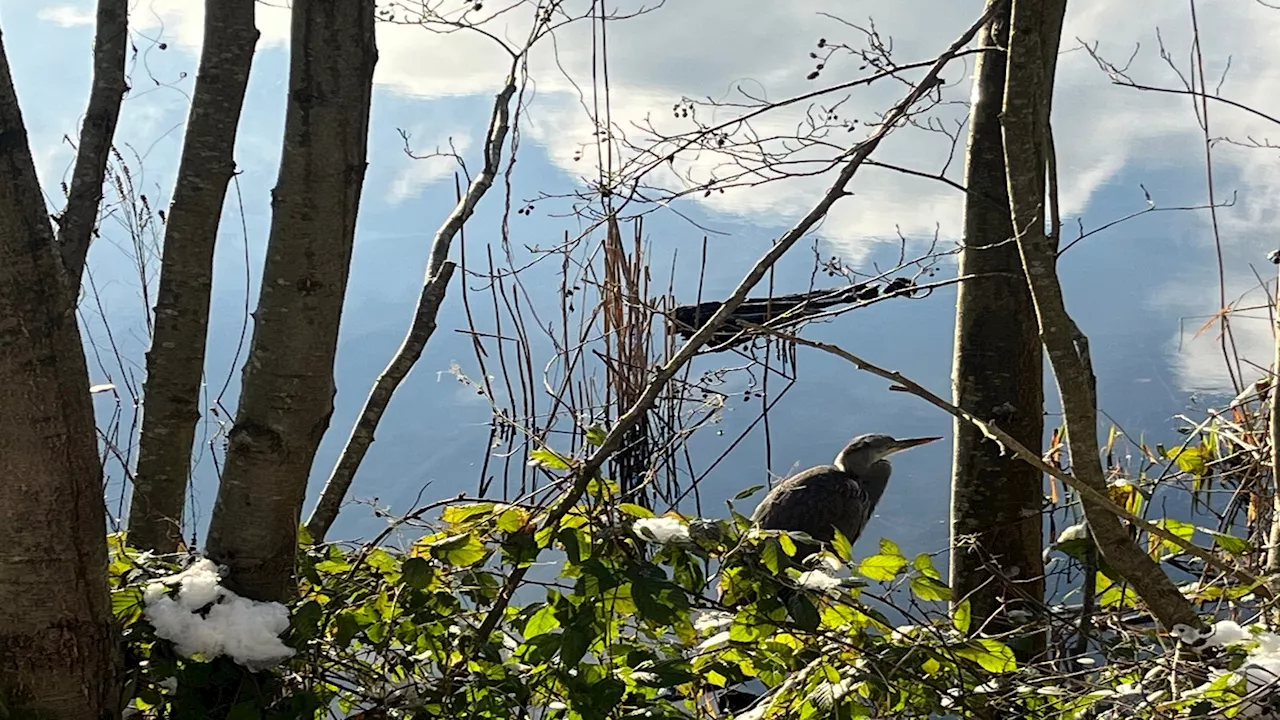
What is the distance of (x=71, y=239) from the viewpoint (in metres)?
1.48

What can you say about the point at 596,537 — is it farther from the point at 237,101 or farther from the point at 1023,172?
the point at 237,101

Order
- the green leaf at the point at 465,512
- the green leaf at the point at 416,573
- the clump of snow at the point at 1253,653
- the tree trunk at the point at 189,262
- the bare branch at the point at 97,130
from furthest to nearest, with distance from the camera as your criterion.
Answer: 1. the bare branch at the point at 97,130
2. the tree trunk at the point at 189,262
3. the green leaf at the point at 465,512
4. the green leaf at the point at 416,573
5. the clump of snow at the point at 1253,653

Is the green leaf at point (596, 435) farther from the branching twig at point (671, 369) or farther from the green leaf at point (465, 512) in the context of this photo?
the green leaf at point (465, 512)

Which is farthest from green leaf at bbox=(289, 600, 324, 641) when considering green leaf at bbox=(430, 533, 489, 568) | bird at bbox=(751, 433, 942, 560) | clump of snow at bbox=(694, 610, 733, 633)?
bird at bbox=(751, 433, 942, 560)

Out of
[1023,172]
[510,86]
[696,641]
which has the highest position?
[510,86]

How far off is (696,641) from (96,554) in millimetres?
644

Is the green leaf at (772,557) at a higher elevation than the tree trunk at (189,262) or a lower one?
lower

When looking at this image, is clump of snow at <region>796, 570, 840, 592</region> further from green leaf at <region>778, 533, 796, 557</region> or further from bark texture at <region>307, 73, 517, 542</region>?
bark texture at <region>307, 73, 517, 542</region>

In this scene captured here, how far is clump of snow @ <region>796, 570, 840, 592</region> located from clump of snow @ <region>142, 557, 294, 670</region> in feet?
1.54

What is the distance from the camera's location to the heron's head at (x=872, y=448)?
2.72 meters

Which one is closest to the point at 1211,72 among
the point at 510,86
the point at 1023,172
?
the point at 1023,172

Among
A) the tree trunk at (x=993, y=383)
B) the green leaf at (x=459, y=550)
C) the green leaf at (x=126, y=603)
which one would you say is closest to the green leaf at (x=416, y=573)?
the green leaf at (x=459, y=550)

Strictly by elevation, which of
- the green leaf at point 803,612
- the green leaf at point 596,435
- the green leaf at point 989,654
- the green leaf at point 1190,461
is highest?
the green leaf at point 596,435

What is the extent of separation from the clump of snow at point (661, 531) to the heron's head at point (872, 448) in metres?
1.80
